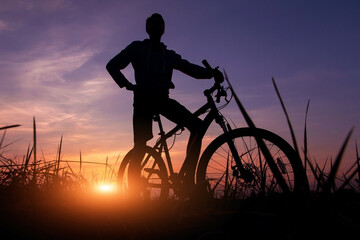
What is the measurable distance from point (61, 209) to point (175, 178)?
2.28 meters

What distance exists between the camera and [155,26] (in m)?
4.24

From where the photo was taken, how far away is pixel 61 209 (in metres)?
1.99

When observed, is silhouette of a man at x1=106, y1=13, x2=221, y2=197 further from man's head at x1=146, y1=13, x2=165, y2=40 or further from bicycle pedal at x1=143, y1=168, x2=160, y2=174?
bicycle pedal at x1=143, y1=168, x2=160, y2=174

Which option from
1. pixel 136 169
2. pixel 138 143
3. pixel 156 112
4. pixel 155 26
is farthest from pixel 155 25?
pixel 136 169

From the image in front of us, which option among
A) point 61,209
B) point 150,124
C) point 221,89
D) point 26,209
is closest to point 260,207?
point 61,209

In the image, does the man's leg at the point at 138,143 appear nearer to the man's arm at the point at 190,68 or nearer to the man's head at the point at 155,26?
the man's arm at the point at 190,68

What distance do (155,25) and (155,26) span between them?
14mm

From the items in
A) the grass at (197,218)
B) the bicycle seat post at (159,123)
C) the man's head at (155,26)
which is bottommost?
the grass at (197,218)

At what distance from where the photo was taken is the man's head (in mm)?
4246

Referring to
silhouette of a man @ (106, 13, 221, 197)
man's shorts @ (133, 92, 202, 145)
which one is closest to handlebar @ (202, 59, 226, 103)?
silhouette of a man @ (106, 13, 221, 197)

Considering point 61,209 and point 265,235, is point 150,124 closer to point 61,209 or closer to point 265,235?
point 61,209

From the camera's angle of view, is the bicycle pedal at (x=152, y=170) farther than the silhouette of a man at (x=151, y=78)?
Yes

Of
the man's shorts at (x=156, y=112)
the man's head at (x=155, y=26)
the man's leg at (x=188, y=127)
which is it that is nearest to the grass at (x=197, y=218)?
the man's leg at (x=188, y=127)

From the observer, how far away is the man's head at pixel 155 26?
4.25 m
